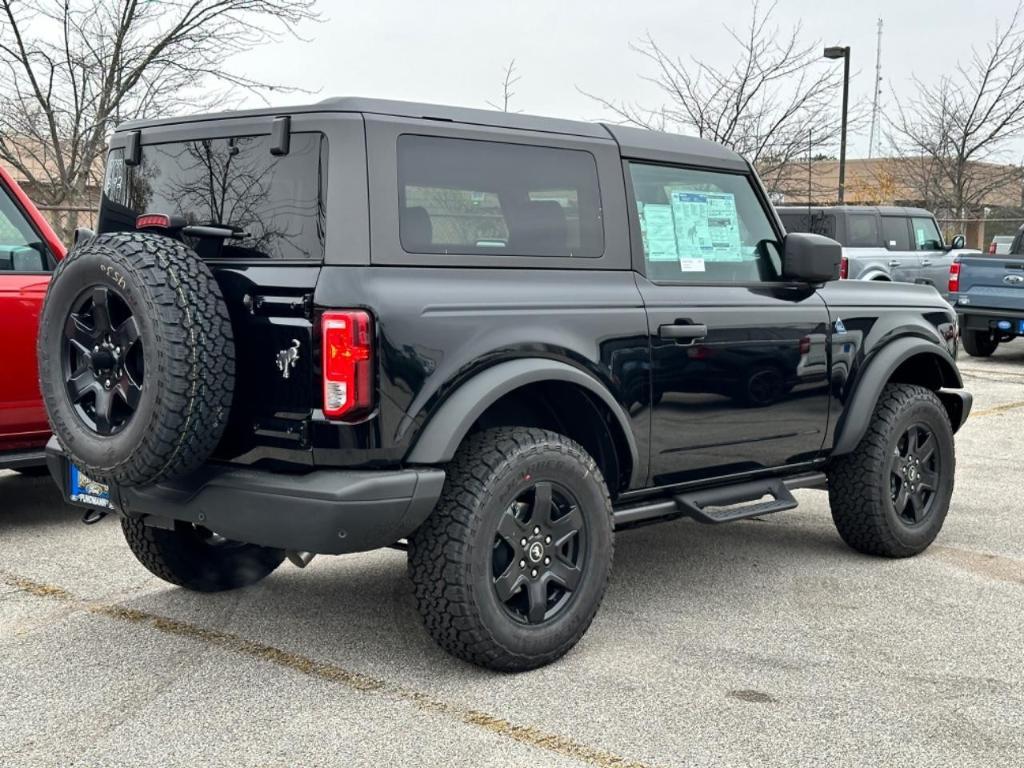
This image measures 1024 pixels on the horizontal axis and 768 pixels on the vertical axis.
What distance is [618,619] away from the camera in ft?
15.3

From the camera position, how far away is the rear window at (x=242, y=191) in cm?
379

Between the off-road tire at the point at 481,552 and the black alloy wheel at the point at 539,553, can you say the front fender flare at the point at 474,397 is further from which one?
the black alloy wheel at the point at 539,553

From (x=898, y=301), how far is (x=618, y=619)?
210 centimetres

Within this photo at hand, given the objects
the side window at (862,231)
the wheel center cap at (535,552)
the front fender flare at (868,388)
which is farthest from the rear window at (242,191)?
the side window at (862,231)

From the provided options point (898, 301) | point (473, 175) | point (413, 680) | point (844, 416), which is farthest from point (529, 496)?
point (898, 301)

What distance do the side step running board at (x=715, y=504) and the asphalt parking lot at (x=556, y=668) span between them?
0.37 meters

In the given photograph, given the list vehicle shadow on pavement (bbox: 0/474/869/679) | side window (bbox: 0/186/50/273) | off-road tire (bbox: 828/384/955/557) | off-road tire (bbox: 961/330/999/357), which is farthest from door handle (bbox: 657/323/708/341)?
off-road tire (bbox: 961/330/999/357)

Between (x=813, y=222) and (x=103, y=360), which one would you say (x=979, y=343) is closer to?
(x=813, y=222)

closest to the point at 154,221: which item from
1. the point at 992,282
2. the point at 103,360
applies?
the point at 103,360

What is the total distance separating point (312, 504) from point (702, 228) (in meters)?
2.14

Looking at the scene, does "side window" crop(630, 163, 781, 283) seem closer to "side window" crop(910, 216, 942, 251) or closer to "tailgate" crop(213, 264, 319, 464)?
"tailgate" crop(213, 264, 319, 464)

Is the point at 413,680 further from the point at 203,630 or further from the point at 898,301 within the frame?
the point at 898,301

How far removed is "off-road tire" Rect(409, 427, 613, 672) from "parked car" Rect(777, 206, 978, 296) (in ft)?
41.1

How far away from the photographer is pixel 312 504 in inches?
142
